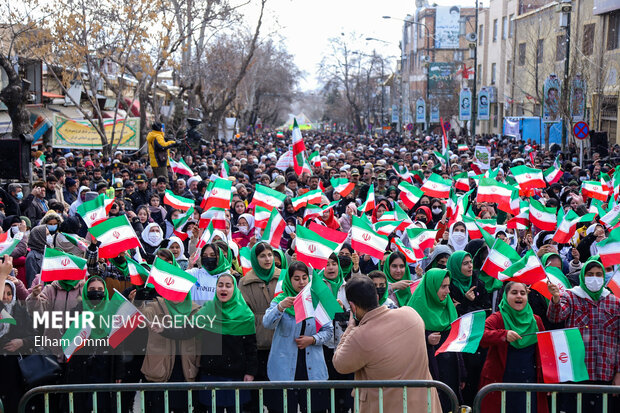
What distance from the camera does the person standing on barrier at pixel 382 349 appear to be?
14.3 ft

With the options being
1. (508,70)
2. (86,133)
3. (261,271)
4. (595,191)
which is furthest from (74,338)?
(508,70)

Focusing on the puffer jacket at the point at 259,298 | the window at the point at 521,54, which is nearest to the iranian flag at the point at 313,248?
the puffer jacket at the point at 259,298

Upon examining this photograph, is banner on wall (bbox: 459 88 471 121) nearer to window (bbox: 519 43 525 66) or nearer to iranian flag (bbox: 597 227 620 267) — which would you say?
window (bbox: 519 43 525 66)

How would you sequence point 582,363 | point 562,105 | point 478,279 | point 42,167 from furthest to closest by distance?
Result: 1. point 562,105
2. point 42,167
3. point 478,279
4. point 582,363

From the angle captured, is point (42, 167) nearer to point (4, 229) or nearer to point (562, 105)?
point (4, 229)

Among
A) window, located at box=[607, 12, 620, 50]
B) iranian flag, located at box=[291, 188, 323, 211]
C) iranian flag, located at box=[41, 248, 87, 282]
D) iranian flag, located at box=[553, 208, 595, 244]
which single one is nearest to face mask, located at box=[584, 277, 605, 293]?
iranian flag, located at box=[553, 208, 595, 244]

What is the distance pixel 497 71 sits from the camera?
52.2 metres

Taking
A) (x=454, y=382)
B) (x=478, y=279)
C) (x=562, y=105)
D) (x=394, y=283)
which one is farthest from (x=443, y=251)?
(x=562, y=105)

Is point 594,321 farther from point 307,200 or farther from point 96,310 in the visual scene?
point 307,200

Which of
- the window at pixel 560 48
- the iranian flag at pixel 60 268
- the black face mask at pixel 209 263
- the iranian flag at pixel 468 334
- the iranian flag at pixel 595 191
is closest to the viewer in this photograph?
the iranian flag at pixel 468 334

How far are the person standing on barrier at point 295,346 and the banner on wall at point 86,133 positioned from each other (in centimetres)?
1584

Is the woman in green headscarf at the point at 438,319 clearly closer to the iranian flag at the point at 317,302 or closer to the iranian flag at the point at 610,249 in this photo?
the iranian flag at the point at 317,302

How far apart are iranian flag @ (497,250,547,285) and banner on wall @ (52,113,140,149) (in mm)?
16231

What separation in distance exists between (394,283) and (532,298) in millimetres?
1099
